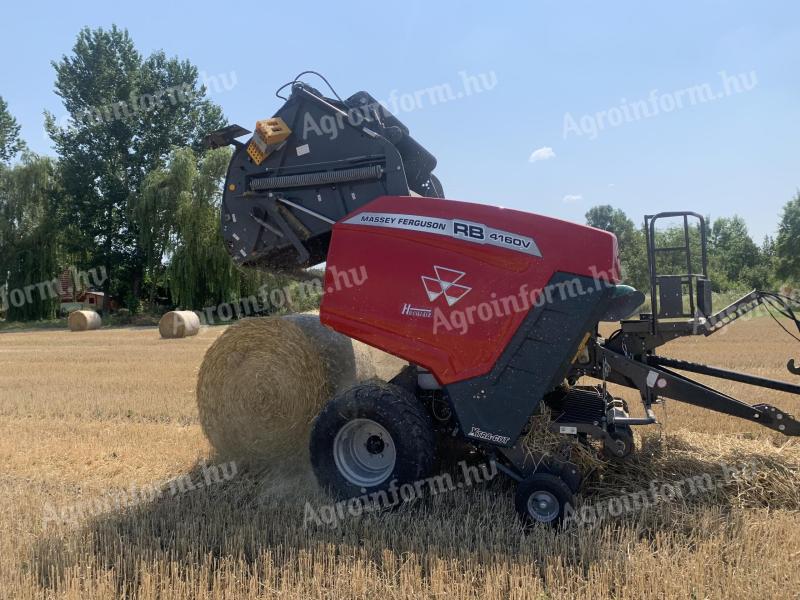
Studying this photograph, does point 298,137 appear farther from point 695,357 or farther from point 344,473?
point 695,357

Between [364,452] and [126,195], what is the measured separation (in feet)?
117

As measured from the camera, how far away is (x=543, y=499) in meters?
3.94

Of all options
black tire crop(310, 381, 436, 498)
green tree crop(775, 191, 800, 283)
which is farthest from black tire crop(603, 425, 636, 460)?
green tree crop(775, 191, 800, 283)

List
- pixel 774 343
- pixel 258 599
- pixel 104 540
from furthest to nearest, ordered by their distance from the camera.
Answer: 1. pixel 774 343
2. pixel 104 540
3. pixel 258 599

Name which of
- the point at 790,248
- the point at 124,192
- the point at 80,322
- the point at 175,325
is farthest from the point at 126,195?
the point at 790,248

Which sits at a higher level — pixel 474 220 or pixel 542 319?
pixel 474 220

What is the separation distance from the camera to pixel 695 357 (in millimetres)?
12953

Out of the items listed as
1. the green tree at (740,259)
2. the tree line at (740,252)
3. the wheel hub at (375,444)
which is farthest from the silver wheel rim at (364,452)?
the green tree at (740,259)

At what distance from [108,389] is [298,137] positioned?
6.64 metres

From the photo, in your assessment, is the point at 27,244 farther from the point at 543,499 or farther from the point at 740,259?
the point at 740,259

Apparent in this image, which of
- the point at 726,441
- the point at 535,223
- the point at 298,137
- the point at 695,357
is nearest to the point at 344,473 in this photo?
the point at 535,223

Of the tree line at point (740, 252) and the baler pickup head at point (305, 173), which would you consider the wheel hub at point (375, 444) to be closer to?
the baler pickup head at point (305, 173)

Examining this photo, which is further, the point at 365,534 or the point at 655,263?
the point at 655,263

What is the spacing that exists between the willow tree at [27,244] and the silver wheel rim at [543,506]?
35641 millimetres
